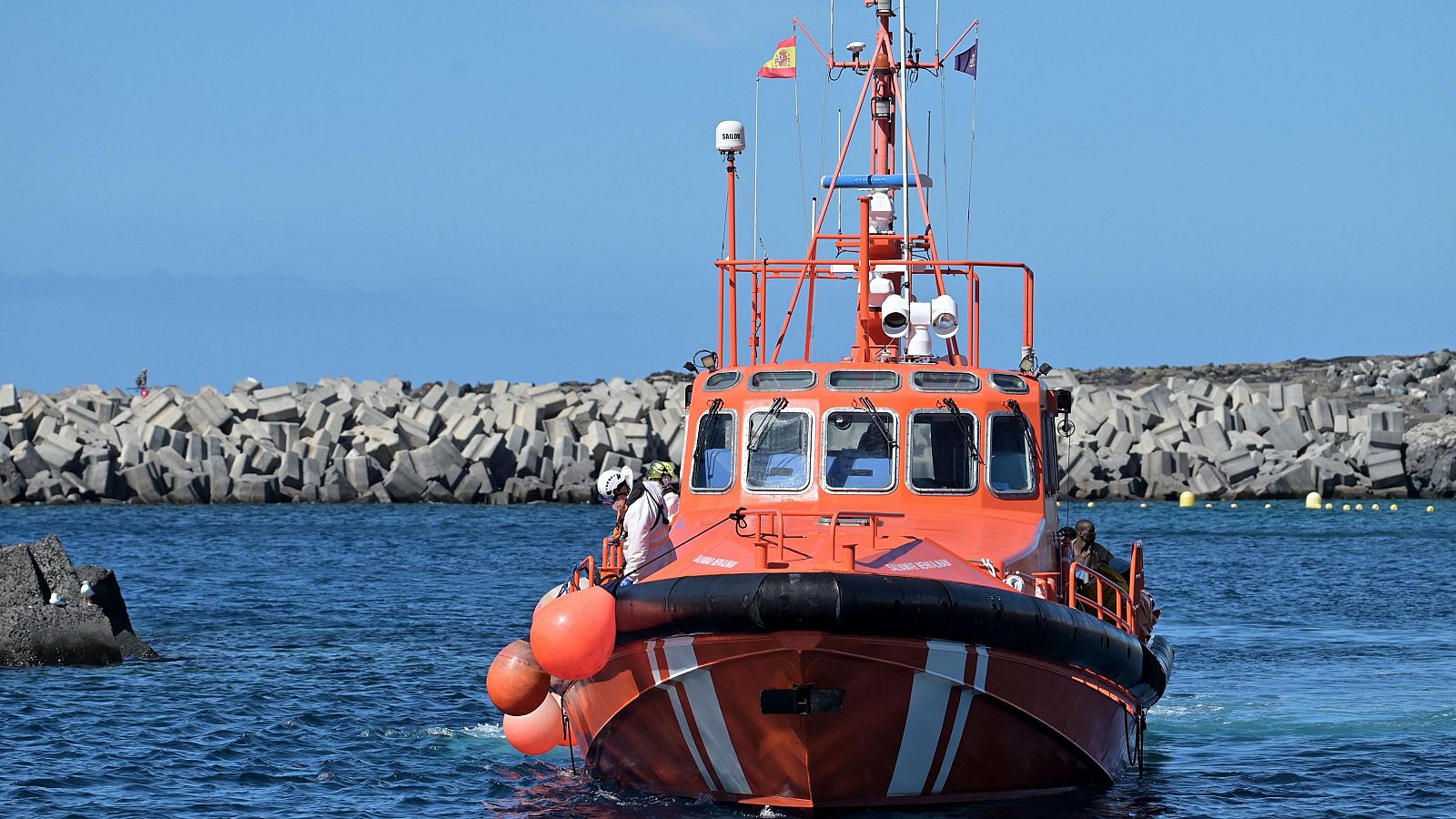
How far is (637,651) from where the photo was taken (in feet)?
29.7

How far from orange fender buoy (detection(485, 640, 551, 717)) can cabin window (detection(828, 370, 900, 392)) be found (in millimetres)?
2302

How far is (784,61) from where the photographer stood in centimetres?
1356

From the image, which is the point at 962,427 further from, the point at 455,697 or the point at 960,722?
the point at 455,697

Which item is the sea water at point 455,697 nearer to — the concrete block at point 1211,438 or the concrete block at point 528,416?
the concrete block at point 528,416

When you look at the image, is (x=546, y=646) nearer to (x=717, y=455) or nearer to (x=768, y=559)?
(x=768, y=559)

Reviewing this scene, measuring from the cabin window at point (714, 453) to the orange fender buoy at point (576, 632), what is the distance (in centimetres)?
181

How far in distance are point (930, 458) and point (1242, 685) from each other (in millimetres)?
6620

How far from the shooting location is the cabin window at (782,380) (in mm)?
10594

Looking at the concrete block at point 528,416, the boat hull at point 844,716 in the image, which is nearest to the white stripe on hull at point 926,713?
the boat hull at point 844,716

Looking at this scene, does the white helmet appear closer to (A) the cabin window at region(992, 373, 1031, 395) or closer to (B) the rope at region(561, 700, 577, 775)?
(B) the rope at region(561, 700, 577, 775)

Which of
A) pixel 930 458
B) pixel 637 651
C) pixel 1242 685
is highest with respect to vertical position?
pixel 930 458

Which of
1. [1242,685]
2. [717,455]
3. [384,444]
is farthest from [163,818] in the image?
[384,444]

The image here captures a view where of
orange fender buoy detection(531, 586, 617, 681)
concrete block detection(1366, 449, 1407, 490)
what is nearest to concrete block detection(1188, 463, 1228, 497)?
concrete block detection(1366, 449, 1407, 490)

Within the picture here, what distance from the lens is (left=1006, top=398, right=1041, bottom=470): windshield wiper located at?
34.4ft
